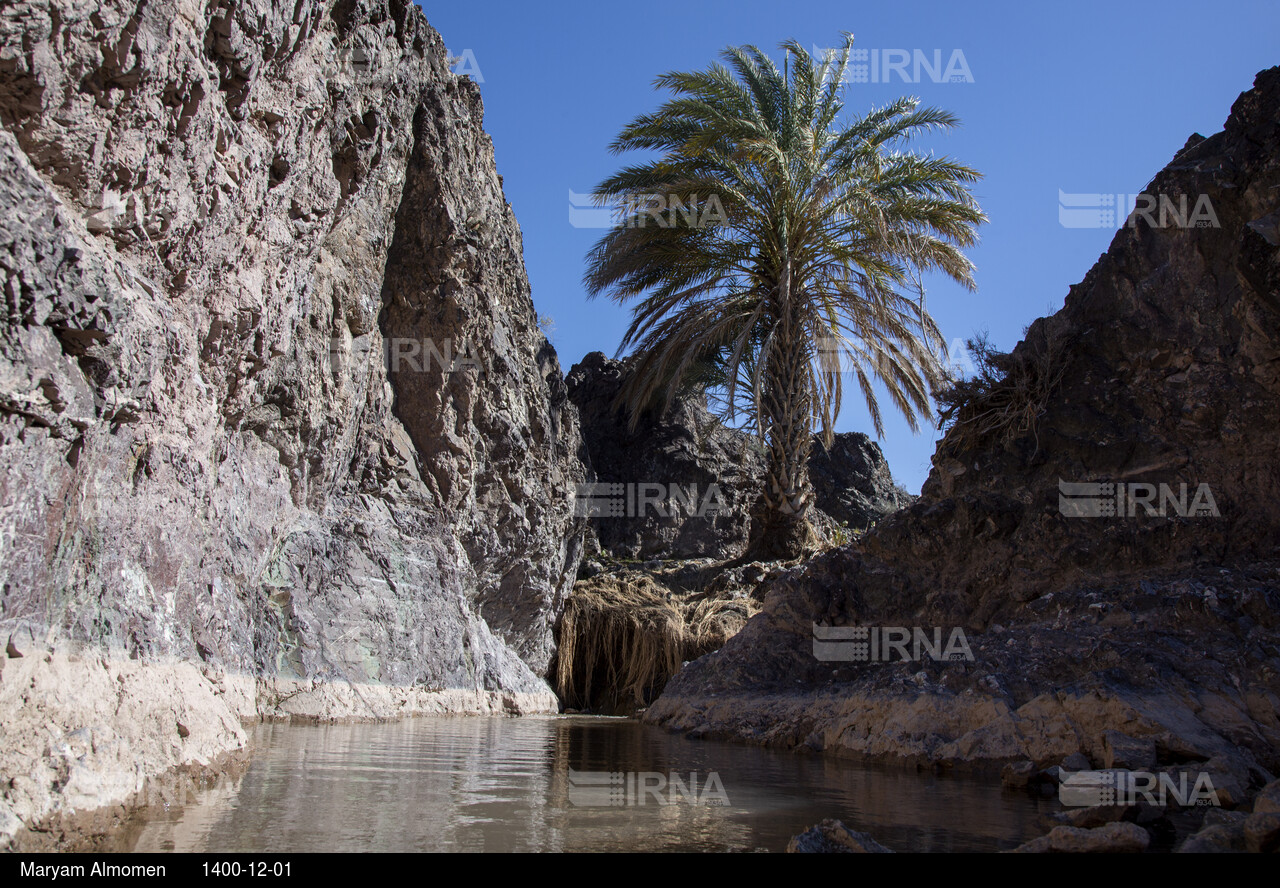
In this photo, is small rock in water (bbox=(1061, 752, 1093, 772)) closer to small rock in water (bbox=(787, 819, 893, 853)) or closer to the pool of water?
the pool of water

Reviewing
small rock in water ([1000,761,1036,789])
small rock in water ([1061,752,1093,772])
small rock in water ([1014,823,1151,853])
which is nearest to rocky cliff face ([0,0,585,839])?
small rock in water ([1014,823,1151,853])

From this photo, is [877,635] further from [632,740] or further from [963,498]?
[632,740]

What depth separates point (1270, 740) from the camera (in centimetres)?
363

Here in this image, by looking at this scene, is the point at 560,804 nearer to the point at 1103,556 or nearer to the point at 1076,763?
the point at 1076,763

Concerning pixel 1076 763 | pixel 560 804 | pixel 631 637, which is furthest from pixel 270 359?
pixel 631 637

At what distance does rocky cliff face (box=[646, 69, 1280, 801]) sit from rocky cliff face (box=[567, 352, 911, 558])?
286 inches

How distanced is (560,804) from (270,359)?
3.89 m

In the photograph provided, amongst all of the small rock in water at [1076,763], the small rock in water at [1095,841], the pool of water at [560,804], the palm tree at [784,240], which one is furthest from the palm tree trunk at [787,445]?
the small rock in water at [1095,841]

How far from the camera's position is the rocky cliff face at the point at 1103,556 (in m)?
4.04

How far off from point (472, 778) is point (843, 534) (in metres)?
11.7

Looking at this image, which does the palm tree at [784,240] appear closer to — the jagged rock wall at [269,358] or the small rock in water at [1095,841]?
the jagged rock wall at [269,358]

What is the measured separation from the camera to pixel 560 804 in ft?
9.73

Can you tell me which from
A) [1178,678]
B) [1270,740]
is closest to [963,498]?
[1178,678]

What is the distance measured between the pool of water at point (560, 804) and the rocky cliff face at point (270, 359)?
805 millimetres
